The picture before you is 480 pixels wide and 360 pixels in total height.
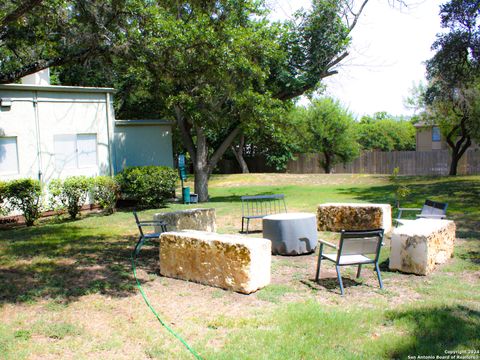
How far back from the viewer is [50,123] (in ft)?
47.3

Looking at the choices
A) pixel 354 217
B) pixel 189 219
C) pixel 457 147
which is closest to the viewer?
pixel 189 219

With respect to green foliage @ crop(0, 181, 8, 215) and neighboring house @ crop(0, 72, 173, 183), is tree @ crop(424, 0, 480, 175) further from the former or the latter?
green foliage @ crop(0, 181, 8, 215)

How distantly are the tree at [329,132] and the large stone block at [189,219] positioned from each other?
83.6 ft

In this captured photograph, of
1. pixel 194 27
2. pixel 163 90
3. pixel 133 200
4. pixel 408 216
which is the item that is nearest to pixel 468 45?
pixel 408 216

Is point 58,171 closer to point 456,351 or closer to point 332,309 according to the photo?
point 332,309

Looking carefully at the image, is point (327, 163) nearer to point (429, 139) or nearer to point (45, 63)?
point (429, 139)

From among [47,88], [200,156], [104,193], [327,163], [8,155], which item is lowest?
[104,193]

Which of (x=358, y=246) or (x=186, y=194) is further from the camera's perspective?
(x=186, y=194)

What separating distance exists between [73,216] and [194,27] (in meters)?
6.23

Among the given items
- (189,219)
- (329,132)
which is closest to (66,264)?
(189,219)

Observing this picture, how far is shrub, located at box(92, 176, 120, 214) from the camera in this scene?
46.8 feet

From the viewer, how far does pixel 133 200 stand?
1577cm

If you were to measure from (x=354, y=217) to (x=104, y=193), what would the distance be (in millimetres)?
7622

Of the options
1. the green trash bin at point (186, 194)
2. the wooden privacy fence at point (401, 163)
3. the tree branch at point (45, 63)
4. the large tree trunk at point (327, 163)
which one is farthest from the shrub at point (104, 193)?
the wooden privacy fence at point (401, 163)
